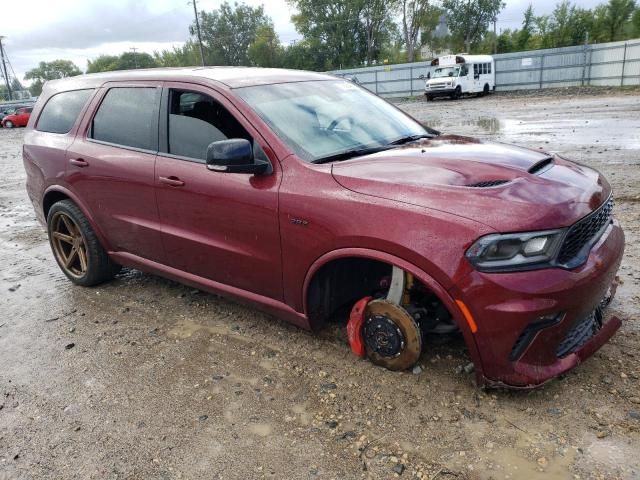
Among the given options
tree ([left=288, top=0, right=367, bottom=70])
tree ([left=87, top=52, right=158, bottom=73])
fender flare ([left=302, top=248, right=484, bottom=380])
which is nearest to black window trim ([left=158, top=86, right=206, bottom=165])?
fender flare ([left=302, top=248, right=484, bottom=380])

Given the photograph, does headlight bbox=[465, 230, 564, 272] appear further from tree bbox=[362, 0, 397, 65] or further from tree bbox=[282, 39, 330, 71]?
tree bbox=[362, 0, 397, 65]

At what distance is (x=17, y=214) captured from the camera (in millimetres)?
8070

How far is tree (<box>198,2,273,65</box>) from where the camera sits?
7038 centimetres

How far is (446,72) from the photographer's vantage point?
95.5ft

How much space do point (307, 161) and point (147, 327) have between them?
1889 mm

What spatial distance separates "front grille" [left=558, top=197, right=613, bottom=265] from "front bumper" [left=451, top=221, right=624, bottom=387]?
0.07 m

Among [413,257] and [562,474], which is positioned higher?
[413,257]

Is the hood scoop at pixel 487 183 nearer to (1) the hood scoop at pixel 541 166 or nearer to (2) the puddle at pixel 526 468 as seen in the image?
(1) the hood scoop at pixel 541 166

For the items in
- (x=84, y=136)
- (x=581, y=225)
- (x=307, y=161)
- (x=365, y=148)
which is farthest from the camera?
(x=84, y=136)

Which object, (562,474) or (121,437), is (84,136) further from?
(562,474)

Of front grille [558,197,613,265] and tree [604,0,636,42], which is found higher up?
tree [604,0,636,42]

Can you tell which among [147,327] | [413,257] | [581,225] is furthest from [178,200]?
[581,225]

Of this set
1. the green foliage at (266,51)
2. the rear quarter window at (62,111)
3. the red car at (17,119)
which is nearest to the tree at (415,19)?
the green foliage at (266,51)

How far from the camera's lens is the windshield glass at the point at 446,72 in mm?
28769
